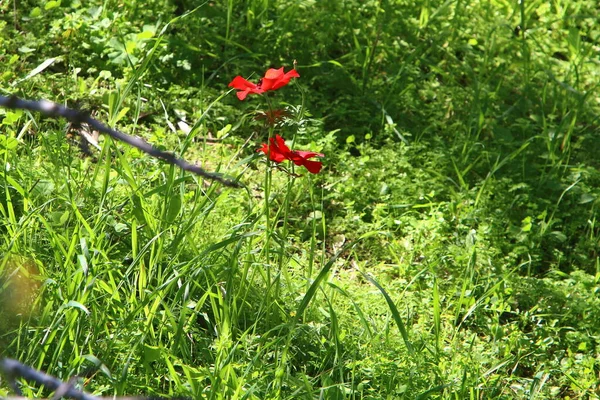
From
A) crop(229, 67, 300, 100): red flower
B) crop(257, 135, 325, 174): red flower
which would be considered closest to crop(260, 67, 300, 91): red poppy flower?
crop(229, 67, 300, 100): red flower

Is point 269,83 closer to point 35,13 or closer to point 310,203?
point 310,203

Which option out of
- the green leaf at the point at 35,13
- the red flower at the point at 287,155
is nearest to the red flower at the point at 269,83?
the red flower at the point at 287,155

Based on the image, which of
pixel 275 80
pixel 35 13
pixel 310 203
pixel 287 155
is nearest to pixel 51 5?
pixel 35 13

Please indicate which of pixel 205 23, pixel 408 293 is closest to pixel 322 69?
pixel 205 23

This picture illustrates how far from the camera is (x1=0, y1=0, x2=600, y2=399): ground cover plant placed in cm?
243

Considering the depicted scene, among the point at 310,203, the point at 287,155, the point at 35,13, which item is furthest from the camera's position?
the point at 35,13

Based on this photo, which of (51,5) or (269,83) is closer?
(269,83)

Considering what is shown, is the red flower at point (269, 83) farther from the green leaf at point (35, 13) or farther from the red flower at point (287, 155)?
the green leaf at point (35, 13)

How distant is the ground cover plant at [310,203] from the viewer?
7.97ft

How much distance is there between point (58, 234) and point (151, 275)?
0.37 metres

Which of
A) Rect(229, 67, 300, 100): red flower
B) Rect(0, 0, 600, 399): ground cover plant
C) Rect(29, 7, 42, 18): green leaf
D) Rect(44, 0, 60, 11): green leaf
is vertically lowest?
Rect(0, 0, 600, 399): ground cover plant

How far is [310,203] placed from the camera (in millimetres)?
3564

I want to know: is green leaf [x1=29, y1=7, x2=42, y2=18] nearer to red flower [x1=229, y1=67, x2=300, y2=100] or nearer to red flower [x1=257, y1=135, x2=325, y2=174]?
red flower [x1=229, y1=67, x2=300, y2=100]

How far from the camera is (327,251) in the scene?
11.3ft
